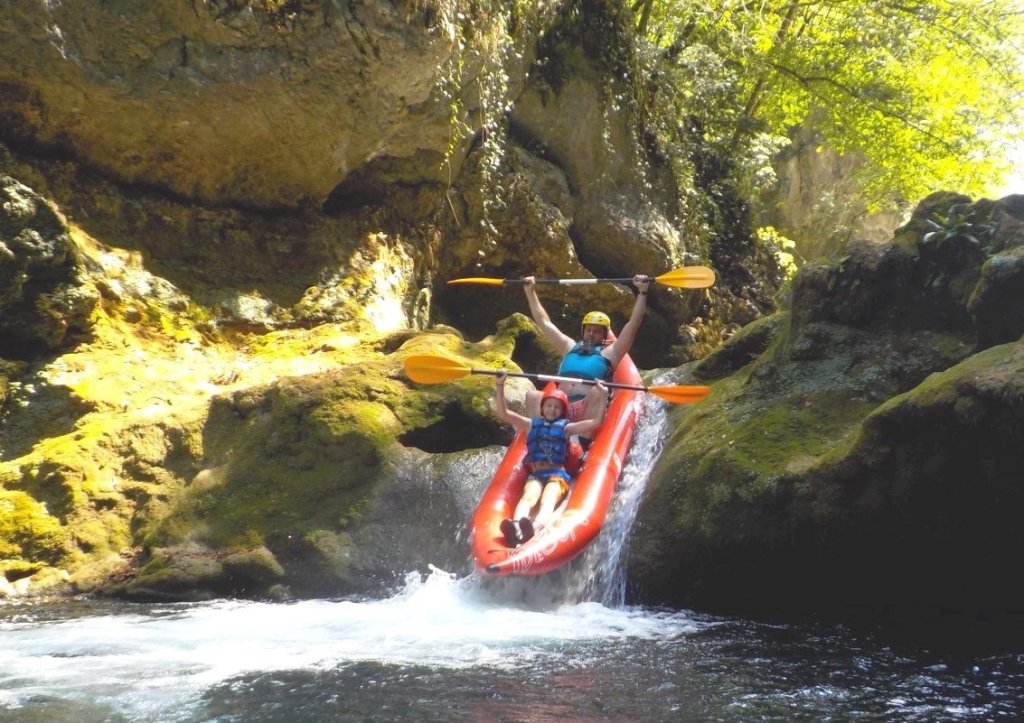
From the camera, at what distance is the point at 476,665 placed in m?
3.91

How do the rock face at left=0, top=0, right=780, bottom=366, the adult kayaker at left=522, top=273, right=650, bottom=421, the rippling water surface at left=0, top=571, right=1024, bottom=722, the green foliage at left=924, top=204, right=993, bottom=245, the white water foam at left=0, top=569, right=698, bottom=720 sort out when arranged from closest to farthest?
the rippling water surface at left=0, top=571, right=1024, bottom=722 → the white water foam at left=0, top=569, right=698, bottom=720 → the green foliage at left=924, top=204, right=993, bottom=245 → the adult kayaker at left=522, top=273, right=650, bottom=421 → the rock face at left=0, top=0, right=780, bottom=366

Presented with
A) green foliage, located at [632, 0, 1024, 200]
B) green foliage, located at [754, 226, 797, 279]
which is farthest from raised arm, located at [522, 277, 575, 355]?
green foliage, located at [754, 226, 797, 279]

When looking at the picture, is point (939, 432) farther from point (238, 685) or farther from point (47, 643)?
point (47, 643)

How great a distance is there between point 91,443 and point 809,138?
56.1 ft

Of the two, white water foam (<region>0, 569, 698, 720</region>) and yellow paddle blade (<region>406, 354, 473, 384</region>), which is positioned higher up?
yellow paddle blade (<region>406, 354, 473, 384</region>)

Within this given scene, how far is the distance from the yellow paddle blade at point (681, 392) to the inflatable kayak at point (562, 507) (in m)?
0.51

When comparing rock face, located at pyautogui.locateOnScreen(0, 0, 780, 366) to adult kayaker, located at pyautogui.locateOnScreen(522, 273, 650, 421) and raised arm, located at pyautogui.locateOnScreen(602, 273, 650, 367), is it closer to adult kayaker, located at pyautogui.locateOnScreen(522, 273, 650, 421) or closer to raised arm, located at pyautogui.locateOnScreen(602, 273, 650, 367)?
adult kayaker, located at pyautogui.locateOnScreen(522, 273, 650, 421)

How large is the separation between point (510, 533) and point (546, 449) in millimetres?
899

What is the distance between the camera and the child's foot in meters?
5.32

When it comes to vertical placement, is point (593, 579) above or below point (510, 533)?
below

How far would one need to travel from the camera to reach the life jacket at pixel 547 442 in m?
6.10

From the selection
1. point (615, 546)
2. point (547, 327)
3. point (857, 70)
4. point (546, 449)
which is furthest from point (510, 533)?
point (857, 70)

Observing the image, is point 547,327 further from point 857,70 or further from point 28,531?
point 857,70

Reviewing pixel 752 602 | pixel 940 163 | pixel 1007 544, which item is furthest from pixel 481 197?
pixel 940 163
